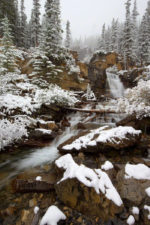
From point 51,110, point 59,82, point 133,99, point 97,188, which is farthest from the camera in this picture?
point 59,82

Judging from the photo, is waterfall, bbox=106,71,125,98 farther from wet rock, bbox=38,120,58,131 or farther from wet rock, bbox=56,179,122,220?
wet rock, bbox=56,179,122,220

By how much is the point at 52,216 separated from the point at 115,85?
88.8 feet

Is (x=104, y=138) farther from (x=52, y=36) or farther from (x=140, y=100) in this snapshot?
(x=52, y=36)

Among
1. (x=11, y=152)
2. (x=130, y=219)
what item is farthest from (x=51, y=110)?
(x=130, y=219)

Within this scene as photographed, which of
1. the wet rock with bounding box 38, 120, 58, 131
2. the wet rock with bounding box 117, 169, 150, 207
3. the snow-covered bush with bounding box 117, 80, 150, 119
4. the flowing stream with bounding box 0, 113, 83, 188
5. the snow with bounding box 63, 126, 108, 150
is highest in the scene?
the snow-covered bush with bounding box 117, 80, 150, 119

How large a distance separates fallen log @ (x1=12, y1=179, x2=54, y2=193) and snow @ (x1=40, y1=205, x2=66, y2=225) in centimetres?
75

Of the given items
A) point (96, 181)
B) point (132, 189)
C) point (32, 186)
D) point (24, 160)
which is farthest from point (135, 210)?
point (24, 160)

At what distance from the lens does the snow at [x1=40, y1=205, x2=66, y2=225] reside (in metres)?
3.05

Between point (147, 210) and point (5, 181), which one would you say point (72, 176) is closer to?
point (147, 210)

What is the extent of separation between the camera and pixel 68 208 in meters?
3.45

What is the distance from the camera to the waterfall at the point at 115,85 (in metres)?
25.3

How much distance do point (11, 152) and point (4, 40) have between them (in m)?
13.7

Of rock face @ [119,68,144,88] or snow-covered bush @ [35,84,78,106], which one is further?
rock face @ [119,68,144,88]

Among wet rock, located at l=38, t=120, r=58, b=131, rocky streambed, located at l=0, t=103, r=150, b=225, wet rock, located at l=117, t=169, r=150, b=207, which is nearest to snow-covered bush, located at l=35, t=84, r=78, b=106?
wet rock, located at l=38, t=120, r=58, b=131
